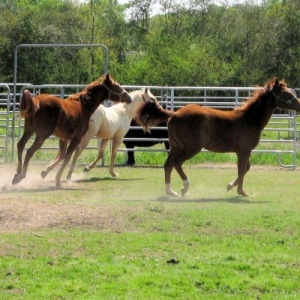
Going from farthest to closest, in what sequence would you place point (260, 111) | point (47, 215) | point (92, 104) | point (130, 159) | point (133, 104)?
point (130, 159), point (133, 104), point (92, 104), point (260, 111), point (47, 215)

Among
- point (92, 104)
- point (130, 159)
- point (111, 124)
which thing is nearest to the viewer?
point (92, 104)

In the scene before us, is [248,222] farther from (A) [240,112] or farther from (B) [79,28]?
(B) [79,28]

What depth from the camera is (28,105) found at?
45.9ft

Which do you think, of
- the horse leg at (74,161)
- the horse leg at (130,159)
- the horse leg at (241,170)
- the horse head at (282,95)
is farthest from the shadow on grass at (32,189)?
the horse leg at (130,159)

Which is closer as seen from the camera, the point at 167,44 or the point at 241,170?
the point at 241,170

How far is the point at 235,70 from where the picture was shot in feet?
136

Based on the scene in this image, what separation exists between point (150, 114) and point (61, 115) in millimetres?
1921

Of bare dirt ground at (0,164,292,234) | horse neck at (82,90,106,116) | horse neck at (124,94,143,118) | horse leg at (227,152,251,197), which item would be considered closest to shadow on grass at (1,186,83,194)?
bare dirt ground at (0,164,292,234)

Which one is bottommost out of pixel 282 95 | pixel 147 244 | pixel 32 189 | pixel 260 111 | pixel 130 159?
pixel 130 159

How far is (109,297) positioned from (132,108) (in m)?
10.7

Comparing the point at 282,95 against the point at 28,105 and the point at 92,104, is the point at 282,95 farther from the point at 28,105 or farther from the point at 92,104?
the point at 28,105

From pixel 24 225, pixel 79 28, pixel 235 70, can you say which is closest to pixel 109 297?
pixel 24 225

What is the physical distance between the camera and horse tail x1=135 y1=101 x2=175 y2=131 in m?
13.4

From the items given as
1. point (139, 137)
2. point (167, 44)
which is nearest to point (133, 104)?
point (139, 137)
